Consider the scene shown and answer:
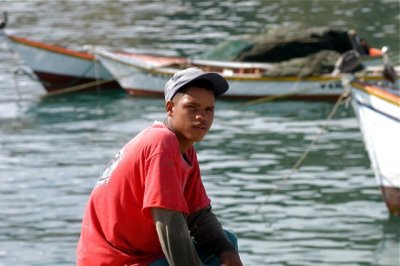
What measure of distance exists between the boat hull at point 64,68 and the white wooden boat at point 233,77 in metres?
0.42

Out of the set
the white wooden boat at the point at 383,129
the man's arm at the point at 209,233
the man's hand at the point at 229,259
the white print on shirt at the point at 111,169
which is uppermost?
the white print on shirt at the point at 111,169

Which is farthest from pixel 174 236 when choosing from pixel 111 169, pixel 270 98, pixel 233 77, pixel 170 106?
pixel 233 77

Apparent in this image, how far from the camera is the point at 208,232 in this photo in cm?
516

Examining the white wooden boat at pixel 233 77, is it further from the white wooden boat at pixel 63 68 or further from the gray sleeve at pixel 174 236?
the gray sleeve at pixel 174 236

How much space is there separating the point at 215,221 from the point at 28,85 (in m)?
19.5

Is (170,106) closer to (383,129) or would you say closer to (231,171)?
(383,129)

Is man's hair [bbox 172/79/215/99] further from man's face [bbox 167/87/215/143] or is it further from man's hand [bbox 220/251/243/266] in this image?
man's hand [bbox 220/251/243/266]

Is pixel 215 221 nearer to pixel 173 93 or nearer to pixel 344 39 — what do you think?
pixel 173 93

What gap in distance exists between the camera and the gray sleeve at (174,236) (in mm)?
4570

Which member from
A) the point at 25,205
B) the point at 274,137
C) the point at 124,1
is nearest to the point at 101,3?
the point at 124,1

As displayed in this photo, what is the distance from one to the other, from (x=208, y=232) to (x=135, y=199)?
550mm

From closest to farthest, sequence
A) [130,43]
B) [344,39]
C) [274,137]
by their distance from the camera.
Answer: [274,137]
[344,39]
[130,43]

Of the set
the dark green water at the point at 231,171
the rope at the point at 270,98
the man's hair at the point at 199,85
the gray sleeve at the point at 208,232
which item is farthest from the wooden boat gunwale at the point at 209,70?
the man's hair at the point at 199,85

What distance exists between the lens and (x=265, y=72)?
2094 cm
